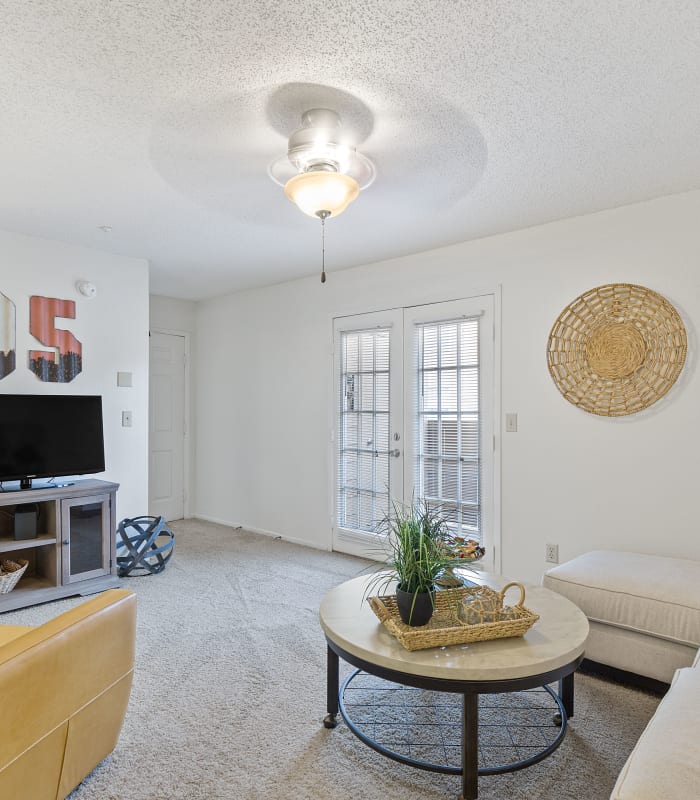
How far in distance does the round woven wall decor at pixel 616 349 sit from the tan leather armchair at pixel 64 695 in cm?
268

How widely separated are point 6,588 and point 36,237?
2318 millimetres

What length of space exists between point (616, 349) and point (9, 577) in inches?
149

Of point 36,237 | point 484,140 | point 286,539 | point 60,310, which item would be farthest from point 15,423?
point 484,140

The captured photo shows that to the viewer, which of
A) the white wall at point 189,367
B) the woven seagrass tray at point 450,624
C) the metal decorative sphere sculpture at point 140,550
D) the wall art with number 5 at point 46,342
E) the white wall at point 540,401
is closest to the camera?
the woven seagrass tray at point 450,624

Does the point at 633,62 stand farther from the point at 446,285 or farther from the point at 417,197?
the point at 446,285

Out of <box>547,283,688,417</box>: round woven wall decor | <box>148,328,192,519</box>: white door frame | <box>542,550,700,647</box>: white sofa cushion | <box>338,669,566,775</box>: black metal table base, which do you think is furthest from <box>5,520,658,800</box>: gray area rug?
<box>148,328,192,519</box>: white door frame

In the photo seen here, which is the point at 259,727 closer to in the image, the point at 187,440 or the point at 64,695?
the point at 64,695

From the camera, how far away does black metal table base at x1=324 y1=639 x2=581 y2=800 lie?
165cm

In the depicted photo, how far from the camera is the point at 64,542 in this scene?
3.53 m

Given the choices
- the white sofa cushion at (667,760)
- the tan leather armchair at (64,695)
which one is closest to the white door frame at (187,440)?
the tan leather armchair at (64,695)

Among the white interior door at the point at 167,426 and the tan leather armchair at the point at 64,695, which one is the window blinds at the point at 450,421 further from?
the white interior door at the point at 167,426

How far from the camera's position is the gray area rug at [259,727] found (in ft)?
5.90

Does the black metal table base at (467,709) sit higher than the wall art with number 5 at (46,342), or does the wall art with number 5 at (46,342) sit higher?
the wall art with number 5 at (46,342)

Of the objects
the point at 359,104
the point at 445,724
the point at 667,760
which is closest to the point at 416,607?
the point at 445,724
